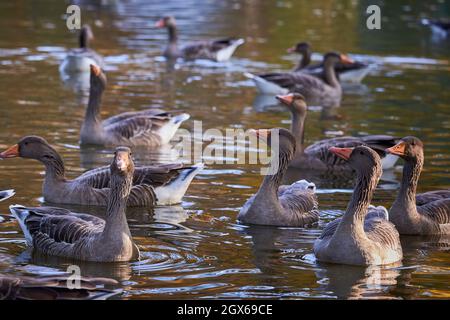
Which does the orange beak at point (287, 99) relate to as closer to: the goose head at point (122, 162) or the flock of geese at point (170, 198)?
the flock of geese at point (170, 198)

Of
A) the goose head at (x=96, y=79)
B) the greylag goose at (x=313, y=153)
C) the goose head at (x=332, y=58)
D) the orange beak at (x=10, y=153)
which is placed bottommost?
the greylag goose at (x=313, y=153)

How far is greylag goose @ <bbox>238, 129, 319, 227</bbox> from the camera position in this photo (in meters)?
12.8

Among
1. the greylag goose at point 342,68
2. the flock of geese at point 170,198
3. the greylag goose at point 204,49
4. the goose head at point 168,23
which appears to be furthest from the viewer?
the goose head at point 168,23

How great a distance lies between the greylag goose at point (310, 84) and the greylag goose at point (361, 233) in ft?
38.1

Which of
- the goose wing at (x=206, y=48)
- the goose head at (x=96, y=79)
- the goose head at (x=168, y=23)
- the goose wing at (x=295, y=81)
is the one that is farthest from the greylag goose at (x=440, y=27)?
the goose head at (x=96, y=79)

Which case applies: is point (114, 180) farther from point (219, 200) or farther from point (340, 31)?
point (340, 31)

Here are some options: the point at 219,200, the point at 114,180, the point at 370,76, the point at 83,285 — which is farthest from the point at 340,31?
the point at 83,285

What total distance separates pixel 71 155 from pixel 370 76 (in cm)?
1240

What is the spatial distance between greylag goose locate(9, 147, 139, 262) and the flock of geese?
0.01 meters

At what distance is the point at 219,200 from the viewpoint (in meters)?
14.1

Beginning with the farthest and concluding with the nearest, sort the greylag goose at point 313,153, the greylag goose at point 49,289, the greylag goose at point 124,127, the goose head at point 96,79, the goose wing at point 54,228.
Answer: the goose head at point 96,79 < the greylag goose at point 124,127 < the greylag goose at point 313,153 < the goose wing at point 54,228 < the greylag goose at point 49,289

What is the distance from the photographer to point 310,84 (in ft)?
77.6

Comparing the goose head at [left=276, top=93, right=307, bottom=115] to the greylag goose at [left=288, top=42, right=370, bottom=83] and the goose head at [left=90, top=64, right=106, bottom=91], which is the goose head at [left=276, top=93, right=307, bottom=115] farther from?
the greylag goose at [left=288, top=42, right=370, bottom=83]

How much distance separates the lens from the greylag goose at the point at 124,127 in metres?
17.5
